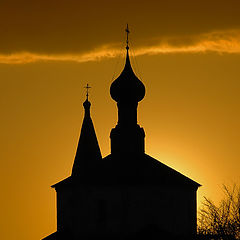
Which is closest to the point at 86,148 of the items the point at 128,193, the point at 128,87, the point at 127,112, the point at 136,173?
the point at 127,112

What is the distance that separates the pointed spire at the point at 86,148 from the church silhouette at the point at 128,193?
1.89m

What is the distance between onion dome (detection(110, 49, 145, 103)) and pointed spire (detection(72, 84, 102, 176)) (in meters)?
3.14

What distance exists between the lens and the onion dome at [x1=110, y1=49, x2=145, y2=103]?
262 ft

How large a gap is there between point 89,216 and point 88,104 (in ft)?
26.2

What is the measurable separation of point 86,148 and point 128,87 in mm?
4490

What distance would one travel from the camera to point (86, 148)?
8244 centimetres

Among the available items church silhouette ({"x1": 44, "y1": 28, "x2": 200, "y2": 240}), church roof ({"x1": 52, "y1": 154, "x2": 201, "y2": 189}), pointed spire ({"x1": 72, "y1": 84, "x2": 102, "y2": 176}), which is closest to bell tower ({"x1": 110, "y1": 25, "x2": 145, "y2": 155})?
church silhouette ({"x1": 44, "y1": 28, "x2": 200, "y2": 240})

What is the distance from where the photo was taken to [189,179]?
256ft

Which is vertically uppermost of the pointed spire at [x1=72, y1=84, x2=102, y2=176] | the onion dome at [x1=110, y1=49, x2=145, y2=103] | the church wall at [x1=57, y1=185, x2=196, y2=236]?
the onion dome at [x1=110, y1=49, x2=145, y2=103]

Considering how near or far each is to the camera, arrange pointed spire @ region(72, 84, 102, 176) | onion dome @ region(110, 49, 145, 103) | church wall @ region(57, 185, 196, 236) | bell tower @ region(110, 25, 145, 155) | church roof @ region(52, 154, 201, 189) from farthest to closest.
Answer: pointed spire @ region(72, 84, 102, 176)
onion dome @ region(110, 49, 145, 103)
bell tower @ region(110, 25, 145, 155)
church roof @ region(52, 154, 201, 189)
church wall @ region(57, 185, 196, 236)

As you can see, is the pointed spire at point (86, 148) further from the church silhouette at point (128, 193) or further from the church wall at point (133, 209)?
the church wall at point (133, 209)

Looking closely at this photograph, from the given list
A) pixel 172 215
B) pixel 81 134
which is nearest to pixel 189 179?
pixel 172 215

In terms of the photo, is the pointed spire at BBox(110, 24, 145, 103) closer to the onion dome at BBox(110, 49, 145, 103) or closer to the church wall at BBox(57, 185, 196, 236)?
the onion dome at BBox(110, 49, 145, 103)

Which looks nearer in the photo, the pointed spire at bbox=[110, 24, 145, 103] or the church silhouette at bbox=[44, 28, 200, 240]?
the church silhouette at bbox=[44, 28, 200, 240]
